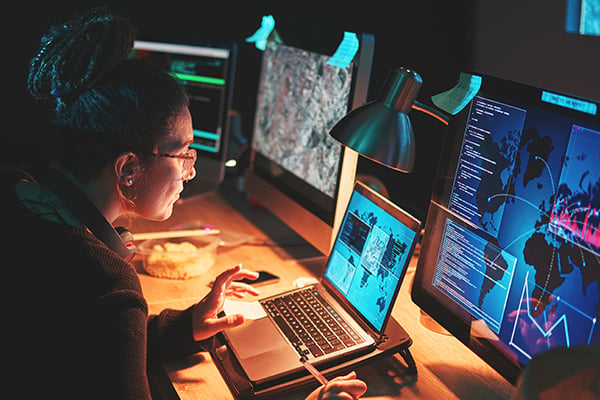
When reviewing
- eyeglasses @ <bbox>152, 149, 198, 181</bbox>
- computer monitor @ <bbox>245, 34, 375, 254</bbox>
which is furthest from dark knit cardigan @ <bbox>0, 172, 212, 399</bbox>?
computer monitor @ <bbox>245, 34, 375, 254</bbox>

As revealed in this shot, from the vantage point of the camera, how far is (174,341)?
1.10 m

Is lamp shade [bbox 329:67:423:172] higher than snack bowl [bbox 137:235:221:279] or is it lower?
higher

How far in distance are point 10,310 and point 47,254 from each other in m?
0.11

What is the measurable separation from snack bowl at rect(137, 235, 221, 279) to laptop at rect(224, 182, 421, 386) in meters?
0.29

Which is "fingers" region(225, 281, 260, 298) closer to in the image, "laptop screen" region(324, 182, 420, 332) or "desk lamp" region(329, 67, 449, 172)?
"laptop screen" region(324, 182, 420, 332)

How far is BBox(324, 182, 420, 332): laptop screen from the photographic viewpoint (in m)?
1.09

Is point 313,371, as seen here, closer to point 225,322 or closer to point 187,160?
point 225,322

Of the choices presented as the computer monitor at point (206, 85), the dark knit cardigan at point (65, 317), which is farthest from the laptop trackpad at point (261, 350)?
the computer monitor at point (206, 85)

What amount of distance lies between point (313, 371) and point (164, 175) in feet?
1.51

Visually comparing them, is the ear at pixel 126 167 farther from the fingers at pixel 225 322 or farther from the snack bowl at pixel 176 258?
the snack bowl at pixel 176 258

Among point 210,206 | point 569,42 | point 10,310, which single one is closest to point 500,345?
point 10,310

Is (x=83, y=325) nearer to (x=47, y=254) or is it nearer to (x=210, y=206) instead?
(x=47, y=254)

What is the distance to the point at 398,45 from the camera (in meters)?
1.99

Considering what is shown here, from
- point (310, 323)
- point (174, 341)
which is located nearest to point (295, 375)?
point (310, 323)
